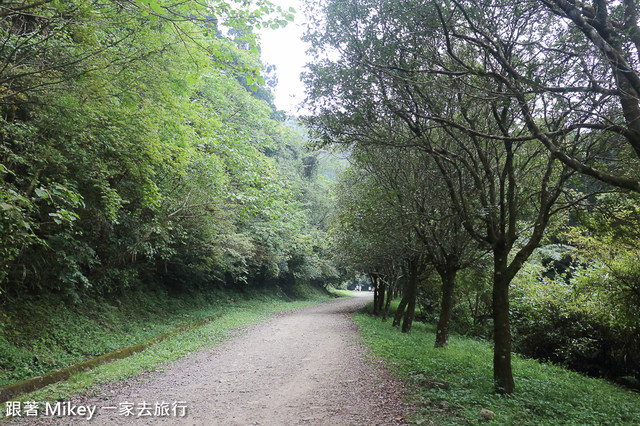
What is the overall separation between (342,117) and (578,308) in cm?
1017

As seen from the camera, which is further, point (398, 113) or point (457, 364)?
point (457, 364)

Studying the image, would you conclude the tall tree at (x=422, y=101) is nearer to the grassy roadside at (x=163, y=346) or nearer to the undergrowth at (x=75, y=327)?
the grassy roadside at (x=163, y=346)

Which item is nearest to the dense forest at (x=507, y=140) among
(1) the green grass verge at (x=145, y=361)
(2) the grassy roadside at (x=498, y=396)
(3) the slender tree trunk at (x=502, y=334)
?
(3) the slender tree trunk at (x=502, y=334)

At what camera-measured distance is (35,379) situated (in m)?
6.23

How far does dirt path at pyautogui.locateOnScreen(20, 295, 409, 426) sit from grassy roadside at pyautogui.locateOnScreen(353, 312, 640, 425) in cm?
56

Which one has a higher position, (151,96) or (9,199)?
(151,96)

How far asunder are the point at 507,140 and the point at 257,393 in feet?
19.6

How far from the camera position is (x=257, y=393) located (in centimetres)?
621

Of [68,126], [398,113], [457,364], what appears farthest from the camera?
[457,364]

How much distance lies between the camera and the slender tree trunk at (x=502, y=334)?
6.38 meters

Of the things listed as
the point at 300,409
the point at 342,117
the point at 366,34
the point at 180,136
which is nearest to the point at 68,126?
the point at 180,136

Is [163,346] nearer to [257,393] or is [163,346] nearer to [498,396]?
[257,393]

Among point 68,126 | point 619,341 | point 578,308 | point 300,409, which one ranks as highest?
point 68,126

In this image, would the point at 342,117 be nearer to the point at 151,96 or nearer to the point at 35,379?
the point at 151,96
